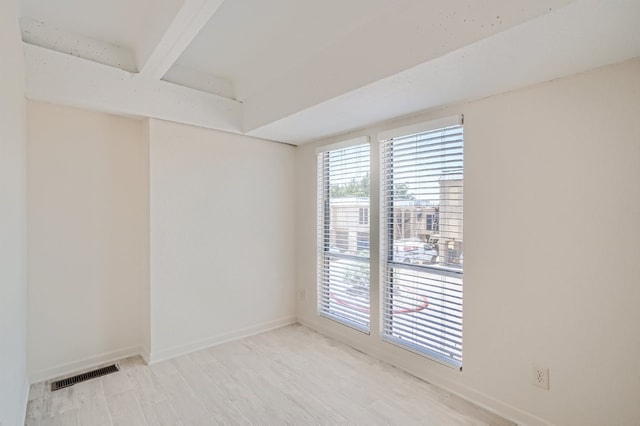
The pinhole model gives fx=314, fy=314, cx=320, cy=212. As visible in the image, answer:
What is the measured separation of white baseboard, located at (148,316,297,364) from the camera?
2.88 meters

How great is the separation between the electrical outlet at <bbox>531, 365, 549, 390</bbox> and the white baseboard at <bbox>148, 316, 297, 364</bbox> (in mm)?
2558

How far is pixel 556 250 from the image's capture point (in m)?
1.92

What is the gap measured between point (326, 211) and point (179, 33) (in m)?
2.23

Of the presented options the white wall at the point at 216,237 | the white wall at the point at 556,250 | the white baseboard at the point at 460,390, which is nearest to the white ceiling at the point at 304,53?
the white wall at the point at 556,250

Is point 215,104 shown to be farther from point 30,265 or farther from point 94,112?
point 30,265

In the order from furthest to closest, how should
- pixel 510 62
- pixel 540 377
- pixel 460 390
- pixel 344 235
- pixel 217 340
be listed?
pixel 344 235 → pixel 217 340 → pixel 460 390 → pixel 540 377 → pixel 510 62

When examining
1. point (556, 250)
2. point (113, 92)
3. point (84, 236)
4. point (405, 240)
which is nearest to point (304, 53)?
point (113, 92)

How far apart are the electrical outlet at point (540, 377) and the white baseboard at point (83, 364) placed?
3201 mm

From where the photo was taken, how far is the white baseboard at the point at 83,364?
250 cm

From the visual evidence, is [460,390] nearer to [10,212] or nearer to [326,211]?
[326,211]

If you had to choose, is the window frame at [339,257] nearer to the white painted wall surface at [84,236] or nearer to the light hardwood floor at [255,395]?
the light hardwood floor at [255,395]

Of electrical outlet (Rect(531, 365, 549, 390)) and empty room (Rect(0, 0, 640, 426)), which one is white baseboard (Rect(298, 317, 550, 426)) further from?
electrical outlet (Rect(531, 365, 549, 390))

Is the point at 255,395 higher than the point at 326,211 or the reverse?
the reverse

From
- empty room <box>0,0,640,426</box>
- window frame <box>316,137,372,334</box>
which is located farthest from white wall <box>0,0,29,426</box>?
window frame <box>316,137,372,334</box>
